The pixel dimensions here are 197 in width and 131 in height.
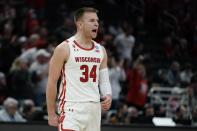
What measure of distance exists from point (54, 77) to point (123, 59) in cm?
942

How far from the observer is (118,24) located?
68.9 ft

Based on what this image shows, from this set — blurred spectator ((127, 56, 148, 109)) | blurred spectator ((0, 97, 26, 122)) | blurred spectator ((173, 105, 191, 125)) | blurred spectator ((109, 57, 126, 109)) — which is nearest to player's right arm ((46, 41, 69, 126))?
blurred spectator ((0, 97, 26, 122))

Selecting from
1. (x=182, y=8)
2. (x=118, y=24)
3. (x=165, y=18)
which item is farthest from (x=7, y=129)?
(x=182, y=8)

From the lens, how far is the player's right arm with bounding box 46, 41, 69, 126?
23.7 ft

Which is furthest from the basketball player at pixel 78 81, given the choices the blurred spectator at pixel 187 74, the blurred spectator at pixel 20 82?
the blurred spectator at pixel 187 74

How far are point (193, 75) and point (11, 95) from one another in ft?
16.3

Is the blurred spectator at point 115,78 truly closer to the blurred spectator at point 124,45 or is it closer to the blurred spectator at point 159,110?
the blurred spectator at point 159,110

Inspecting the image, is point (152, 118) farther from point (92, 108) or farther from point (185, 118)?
point (92, 108)

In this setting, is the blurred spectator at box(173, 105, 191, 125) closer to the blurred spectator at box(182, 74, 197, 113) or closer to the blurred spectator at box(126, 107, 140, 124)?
the blurred spectator at box(182, 74, 197, 113)

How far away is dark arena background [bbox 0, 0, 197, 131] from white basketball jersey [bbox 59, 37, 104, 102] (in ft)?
10.3

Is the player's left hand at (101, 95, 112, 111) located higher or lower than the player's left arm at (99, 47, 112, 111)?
lower

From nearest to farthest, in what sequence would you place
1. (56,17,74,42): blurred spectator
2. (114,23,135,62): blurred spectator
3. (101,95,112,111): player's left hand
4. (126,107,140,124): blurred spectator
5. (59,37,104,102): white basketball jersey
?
(59,37,104,102): white basketball jersey
(101,95,112,111): player's left hand
(126,107,140,124): blurred spectator
(56,17,74,42): blurred spectator
(114,23,135,62): blurred spectator

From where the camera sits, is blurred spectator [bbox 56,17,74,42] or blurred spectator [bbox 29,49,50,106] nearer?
blurred spectator [bbox 29,49,50,106]

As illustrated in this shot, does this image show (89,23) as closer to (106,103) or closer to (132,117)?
(106,103)
